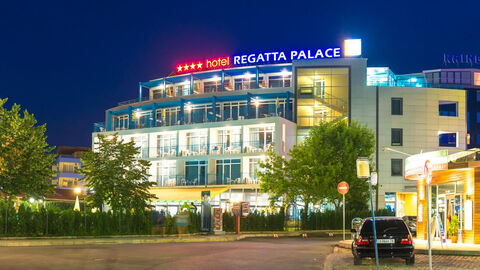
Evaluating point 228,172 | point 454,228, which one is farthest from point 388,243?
point 228,172

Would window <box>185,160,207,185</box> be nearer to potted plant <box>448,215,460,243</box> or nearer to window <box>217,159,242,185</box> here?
window <box>217,159,242,185</box>

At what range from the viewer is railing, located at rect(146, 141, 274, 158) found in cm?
6394

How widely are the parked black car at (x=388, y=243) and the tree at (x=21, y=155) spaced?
20.5 meters

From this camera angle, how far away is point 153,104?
236 ft

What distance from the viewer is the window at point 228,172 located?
64.4 meters

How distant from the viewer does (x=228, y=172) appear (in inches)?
2574

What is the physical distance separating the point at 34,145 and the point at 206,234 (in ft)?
37.8

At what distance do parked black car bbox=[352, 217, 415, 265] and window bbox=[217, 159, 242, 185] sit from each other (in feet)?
148

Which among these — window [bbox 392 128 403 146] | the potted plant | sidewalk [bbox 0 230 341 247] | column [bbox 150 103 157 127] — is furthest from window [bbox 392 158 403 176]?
the potted plant

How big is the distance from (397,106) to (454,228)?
127 ft

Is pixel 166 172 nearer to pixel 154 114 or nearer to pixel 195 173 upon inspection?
pixel 195 173

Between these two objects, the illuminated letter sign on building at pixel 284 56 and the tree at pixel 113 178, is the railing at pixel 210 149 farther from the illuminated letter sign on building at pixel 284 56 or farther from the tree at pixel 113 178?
the tree at pixel 113 178

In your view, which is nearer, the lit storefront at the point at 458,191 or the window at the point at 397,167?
the lit storefront at the point at 458,191

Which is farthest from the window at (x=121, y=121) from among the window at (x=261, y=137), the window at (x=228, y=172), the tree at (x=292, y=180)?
the tree at (x=292, y=180)
